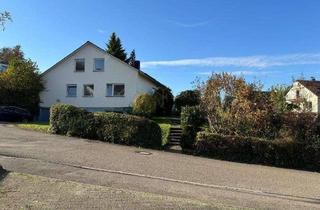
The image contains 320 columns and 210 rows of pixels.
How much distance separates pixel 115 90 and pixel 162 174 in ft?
93.4

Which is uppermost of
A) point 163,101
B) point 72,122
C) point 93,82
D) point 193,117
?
point 93,82

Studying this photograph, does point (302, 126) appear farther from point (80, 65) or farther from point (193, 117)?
point (80, 65)

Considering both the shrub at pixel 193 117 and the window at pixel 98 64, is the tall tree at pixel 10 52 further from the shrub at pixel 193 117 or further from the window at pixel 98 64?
the shrub at pixel 193 117

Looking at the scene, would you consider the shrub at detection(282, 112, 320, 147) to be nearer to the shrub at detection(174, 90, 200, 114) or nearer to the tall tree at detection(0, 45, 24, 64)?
the shrub at detection(174, 90, 200, 114)

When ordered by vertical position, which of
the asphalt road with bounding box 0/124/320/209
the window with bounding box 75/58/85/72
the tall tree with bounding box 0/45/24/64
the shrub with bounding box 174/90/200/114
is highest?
the tall tree with bounding box 0/45/24/64

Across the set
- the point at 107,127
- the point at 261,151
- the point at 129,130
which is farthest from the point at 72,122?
the point at 261,151

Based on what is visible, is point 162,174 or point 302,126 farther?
point 302,126

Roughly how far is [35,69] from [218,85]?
2428 centimetres

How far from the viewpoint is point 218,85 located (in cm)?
2523

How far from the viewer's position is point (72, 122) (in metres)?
24.4

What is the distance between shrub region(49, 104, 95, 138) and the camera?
24.0 meters

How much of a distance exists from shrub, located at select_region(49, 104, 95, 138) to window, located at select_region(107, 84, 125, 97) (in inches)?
663

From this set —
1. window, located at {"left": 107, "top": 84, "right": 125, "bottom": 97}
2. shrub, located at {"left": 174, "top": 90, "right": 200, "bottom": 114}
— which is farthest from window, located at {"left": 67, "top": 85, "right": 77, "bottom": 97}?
shrub, located at {"left": 174, "top": 90, "right": 200, "bottom": 114}

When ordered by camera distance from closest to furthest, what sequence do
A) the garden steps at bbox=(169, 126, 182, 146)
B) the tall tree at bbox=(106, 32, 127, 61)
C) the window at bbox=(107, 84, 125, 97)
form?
the garden steps at bbox=(169, 126, 182, 146) < the window at bbox=(107, 84, 125, 97) < the tall tree at bbox=(106, 32, 127, 61)
